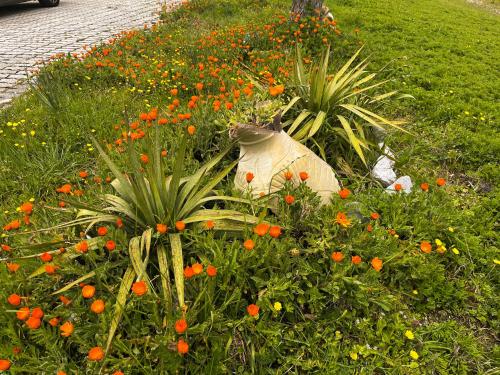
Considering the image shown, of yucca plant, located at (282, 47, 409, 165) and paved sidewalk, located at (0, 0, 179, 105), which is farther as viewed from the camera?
paved sidewalk, located at (0, 0, 179, 105)

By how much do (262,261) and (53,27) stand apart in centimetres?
909

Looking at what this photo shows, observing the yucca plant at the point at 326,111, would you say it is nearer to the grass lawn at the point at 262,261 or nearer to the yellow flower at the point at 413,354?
the grass lawn at the point at 262,261

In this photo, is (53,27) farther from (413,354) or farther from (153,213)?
(413,354)

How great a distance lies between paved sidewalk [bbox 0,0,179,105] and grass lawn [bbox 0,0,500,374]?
2.00 metres

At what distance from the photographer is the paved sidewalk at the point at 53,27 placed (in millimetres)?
5973

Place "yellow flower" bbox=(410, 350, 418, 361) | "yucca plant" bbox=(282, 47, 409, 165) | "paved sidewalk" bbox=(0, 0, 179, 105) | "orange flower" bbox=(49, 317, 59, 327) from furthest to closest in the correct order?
"paved sidewalk" bbox=(0, 0, 179, 105) < "yucca plant" bbox=(282, 47, 409, 165) < "yellow flower" bbox=(410, 350, 418, 361) < "orange flower" bbox=(49, 317, 59, 327)

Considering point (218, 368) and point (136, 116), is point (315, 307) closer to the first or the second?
point (218, 368)

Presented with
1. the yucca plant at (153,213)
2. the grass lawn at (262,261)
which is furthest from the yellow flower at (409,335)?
the yucca plant at (153,213)

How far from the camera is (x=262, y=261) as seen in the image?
1.94 meters

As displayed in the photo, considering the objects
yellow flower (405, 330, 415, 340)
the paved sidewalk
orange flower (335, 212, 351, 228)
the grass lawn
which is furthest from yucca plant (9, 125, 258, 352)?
the paved sidewalk

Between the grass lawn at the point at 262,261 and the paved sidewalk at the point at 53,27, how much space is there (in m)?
2.00

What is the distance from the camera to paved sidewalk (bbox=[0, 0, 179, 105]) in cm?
597

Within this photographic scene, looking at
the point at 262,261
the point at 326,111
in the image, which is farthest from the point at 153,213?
the point at 326,111

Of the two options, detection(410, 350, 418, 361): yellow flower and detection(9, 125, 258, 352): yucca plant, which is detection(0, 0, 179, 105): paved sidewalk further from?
detection(410, 350, 418, 361): yellow flower
